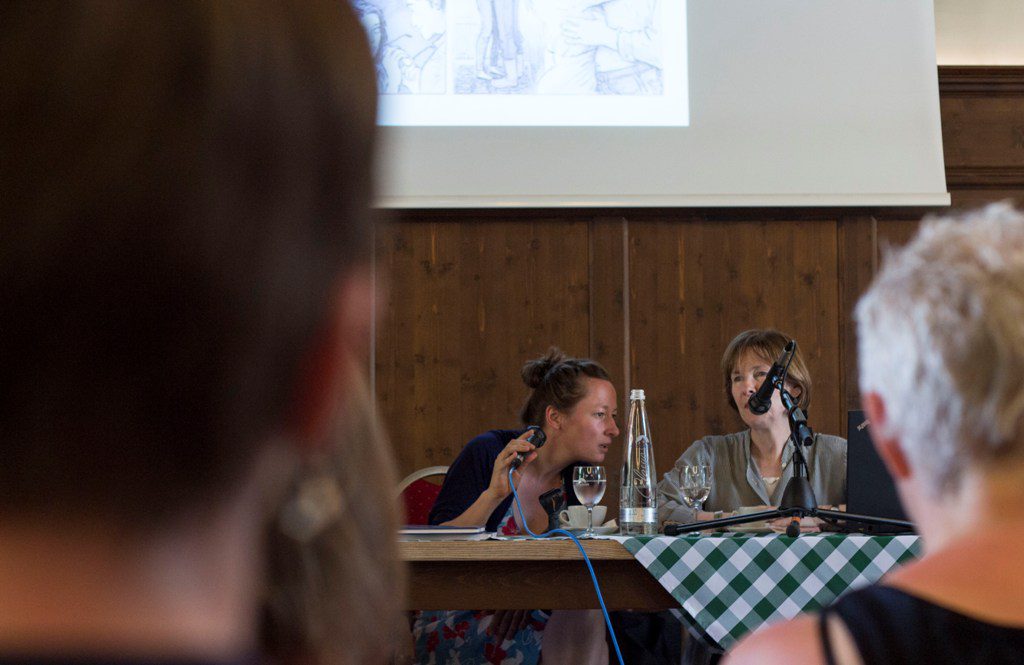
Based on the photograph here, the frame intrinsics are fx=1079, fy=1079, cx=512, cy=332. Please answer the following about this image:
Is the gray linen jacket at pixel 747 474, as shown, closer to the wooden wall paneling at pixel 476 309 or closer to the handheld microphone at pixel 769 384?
the handheld microphone at pixel 769 384

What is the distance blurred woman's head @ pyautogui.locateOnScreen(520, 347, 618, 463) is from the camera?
9.19ft

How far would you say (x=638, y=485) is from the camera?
220 cm

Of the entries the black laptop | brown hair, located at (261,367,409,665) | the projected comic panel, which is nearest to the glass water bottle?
the black laptop

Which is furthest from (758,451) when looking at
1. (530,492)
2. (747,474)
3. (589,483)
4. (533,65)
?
(533,65)

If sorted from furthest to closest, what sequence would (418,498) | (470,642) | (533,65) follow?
(533,65) → (418,498) → (470,642)

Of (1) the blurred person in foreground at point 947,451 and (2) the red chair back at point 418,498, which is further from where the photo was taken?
(2) the red chair back at point 418,498

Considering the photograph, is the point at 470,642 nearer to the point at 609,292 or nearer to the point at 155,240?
the point at 609,292

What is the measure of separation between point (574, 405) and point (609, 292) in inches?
54.3

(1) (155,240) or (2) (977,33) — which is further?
(2) (977,33)

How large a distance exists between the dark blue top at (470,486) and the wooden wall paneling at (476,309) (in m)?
1.37

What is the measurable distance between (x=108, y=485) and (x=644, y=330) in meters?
3.94

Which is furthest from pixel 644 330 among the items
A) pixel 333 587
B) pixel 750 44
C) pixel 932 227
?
pixel 333 587

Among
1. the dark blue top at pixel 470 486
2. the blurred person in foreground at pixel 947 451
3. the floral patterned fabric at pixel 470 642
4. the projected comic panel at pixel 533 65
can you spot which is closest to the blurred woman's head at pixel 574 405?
the dark blue top at pixel 470 486

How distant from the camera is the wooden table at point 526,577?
1.86 meters
